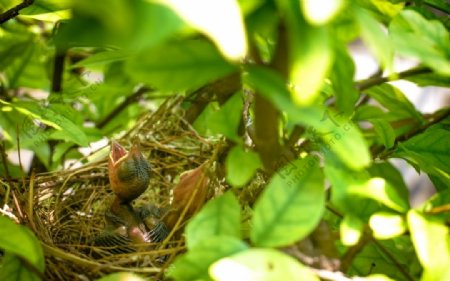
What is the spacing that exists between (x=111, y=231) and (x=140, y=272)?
7.7 inches

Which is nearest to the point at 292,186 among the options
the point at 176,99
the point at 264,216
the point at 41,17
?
the point at 264,216

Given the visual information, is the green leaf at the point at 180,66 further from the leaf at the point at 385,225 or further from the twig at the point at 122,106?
the twig at the point at 122,106

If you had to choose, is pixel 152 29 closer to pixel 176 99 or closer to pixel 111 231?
pixel 111 231

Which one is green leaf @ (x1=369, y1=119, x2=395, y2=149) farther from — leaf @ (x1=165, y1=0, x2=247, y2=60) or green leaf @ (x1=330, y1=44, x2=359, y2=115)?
leaf @ (x1=165, y1=0, x2=247, y2=60)

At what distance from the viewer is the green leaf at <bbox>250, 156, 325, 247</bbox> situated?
1.45 feet

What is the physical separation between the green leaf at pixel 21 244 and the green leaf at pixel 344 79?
29cm

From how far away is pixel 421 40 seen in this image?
1.57ft

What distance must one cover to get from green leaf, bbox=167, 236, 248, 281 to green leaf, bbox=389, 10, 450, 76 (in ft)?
0.59

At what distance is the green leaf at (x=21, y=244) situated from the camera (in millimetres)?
539

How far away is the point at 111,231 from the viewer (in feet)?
2.65

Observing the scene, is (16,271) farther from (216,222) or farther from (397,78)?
(397,78)

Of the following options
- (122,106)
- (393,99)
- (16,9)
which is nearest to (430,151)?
(393,99)

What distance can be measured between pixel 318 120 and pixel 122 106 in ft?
2.52

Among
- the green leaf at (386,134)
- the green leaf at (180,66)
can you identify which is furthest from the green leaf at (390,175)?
the green leaf at (180,66)
